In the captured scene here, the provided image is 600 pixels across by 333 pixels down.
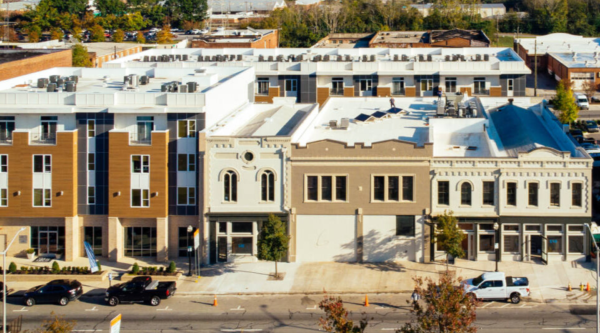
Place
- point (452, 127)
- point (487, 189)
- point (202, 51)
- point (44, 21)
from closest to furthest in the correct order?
1. point (487, 189)
2. point (452, 127)
3. point (202, 51)
4. point (44, 21)

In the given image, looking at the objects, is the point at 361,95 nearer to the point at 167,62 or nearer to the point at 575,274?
the point at 167,62

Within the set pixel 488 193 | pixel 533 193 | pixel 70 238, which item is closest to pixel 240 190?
pixel 70 238

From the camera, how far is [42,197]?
56.7 meters

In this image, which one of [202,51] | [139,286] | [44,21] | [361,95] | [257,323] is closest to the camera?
[257,323]

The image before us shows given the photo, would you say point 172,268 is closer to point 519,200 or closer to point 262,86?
point 519,200

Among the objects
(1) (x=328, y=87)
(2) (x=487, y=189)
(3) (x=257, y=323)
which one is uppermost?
(1) (x=328, y=87)

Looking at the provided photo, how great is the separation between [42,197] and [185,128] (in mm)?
10136

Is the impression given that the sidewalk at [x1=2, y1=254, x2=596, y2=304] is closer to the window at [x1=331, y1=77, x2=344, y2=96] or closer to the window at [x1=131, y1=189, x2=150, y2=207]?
the window at [x1=131, y1=189, x2=150, y2=207]

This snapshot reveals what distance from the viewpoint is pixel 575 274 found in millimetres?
51688

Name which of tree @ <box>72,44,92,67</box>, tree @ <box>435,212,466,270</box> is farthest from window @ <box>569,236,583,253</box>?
tree @ <box>72,44,92,67</box>

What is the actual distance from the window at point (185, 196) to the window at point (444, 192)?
50.9 feet

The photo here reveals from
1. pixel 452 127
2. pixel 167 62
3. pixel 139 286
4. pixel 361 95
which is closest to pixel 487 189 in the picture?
pixel 452 127

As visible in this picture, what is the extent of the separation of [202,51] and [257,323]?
189ft

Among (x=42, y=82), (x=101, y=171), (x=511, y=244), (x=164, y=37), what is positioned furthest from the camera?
(x=164, y=37)
